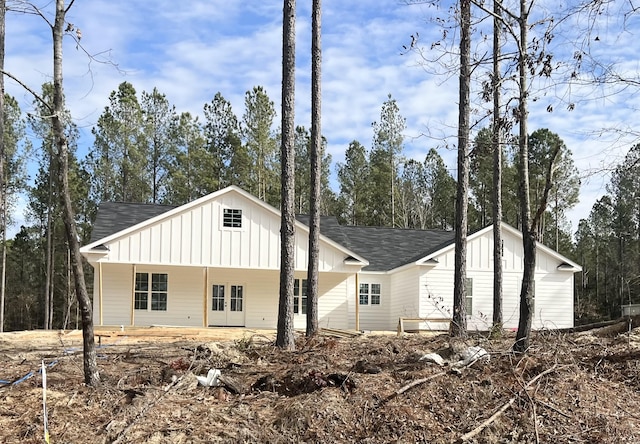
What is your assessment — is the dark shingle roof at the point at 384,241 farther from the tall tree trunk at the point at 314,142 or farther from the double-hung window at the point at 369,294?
the tall tree trunk at the point at 314,142

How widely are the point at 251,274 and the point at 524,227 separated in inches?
648

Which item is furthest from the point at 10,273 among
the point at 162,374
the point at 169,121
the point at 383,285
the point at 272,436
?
the point at 272,436

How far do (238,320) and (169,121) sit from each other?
22.5 m

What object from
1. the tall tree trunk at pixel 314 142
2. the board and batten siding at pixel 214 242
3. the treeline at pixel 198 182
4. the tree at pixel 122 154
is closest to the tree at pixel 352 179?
the treeline at pixel 198 182

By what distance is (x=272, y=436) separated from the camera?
767cm

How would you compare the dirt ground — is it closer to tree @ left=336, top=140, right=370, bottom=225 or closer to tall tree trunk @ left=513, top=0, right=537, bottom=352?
tall tree trunk @ left=513, top=0, right=537, bottom=352

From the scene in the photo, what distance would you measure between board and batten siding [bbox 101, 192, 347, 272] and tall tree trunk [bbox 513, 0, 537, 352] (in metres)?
13.8

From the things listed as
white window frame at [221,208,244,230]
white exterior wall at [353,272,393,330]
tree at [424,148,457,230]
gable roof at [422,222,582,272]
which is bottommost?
white exterior wall at [353,272,393,330]

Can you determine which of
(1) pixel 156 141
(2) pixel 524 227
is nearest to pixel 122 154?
(1) pixel 156 141

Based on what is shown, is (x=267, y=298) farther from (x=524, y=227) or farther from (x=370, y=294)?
(x=524, y=227)

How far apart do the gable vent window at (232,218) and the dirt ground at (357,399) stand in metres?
13.5

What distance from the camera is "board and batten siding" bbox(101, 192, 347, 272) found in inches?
909

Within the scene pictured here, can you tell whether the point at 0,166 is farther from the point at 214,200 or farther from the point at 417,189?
the point at 417,189

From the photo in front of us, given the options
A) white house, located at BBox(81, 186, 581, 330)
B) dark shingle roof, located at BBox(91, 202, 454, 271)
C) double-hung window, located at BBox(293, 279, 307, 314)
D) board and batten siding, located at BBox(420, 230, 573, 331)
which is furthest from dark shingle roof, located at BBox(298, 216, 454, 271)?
double-hung window, located at BBox(293, 279, 307, 314)
